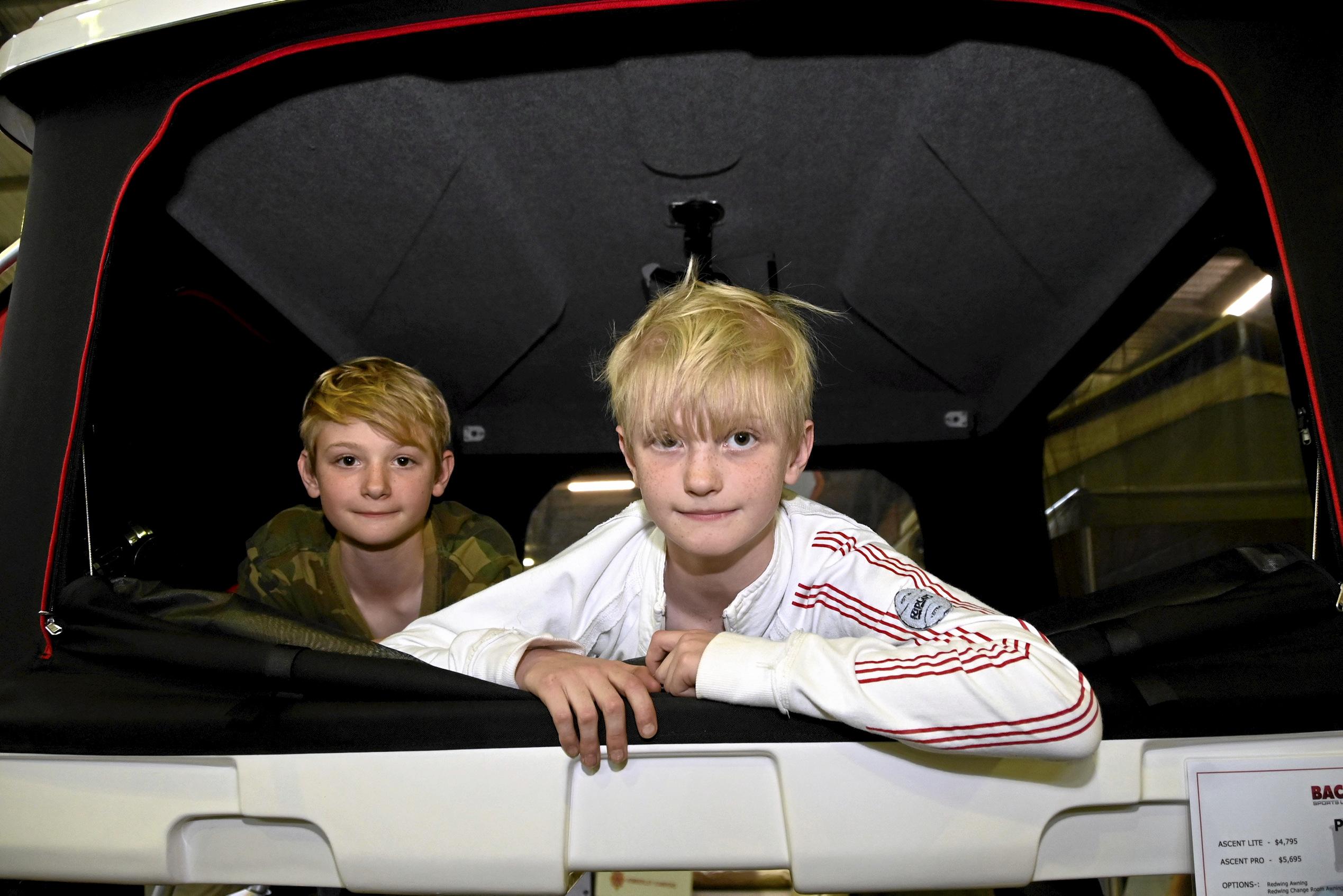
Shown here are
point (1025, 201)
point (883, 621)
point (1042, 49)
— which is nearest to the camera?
point (883, 621)

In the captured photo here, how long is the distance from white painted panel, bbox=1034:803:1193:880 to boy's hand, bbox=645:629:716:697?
15.8 inches

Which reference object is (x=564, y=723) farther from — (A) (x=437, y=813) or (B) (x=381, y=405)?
(B) (x=381, y=405)

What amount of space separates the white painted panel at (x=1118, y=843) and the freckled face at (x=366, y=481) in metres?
1.21

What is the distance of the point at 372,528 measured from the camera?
1.64 m

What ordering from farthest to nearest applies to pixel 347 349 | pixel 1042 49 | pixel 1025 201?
pixel 347 349 → pixel 1025 201 → pixel 1042 49

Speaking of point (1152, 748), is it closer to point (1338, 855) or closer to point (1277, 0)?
point (1338, 855)

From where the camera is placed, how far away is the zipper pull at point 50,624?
1.02m

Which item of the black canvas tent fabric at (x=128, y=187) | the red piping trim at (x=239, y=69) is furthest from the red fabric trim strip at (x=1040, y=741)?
the red piping trim at (x=239, y=69)

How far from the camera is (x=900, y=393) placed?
290 centimetres

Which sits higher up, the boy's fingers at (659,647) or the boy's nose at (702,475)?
the boy's nose at (702,475)

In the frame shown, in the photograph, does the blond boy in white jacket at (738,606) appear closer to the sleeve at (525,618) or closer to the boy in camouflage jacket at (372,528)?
the sleeve at (525,618)

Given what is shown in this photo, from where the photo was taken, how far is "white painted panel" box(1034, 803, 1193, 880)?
3.02 ft

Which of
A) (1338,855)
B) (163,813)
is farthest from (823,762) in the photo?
(163,813)

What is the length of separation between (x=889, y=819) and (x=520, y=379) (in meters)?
2.17
